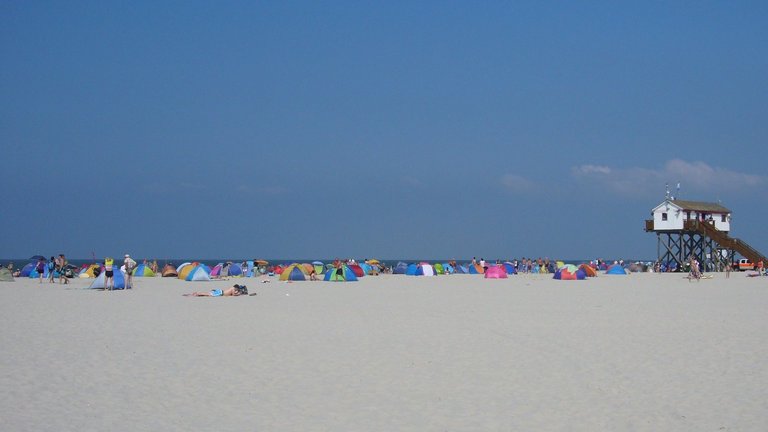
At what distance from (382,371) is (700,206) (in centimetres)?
5434

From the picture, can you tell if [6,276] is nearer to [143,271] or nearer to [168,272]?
[143,271]

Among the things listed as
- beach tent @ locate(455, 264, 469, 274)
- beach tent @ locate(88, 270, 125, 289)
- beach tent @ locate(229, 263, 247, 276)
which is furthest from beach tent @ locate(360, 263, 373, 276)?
beach tent @ locate(88, 270, 125, 289)

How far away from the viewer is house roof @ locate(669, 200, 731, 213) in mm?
56969

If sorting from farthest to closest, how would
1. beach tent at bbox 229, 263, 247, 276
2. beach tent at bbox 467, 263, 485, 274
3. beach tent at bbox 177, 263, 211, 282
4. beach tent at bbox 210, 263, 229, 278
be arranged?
1. beach tent at bbox 467, 263, 485, 274
2. beach tent at bbox 229, 263, 247, 276
3. beach tent at bbox 210, 263, 229, 278
4. beach tent at bbox 177, 263, 211, 282

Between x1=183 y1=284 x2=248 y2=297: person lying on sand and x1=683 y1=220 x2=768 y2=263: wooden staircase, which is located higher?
x1=683 y1=220 x2=768 y2=263: wooden staircase

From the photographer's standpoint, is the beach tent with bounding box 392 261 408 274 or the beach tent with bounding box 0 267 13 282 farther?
the beach tent with bounding box 392 261 408 274

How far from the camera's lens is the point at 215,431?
691 centimetres

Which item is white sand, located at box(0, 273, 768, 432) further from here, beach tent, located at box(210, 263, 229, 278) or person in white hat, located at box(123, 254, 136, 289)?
beach tent, located at box(210, 263, 229, 278)

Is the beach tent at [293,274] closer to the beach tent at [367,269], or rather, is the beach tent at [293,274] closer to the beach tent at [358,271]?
the beach tent at [358,271]

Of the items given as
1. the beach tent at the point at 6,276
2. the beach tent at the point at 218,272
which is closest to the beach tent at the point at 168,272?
the beach tent at the point at 218,272

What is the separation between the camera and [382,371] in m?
10.0

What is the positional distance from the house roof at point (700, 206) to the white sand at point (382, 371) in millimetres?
40547

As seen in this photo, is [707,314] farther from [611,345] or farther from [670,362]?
[670,362]

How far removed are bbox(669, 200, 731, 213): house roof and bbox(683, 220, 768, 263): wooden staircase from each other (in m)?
1.15
